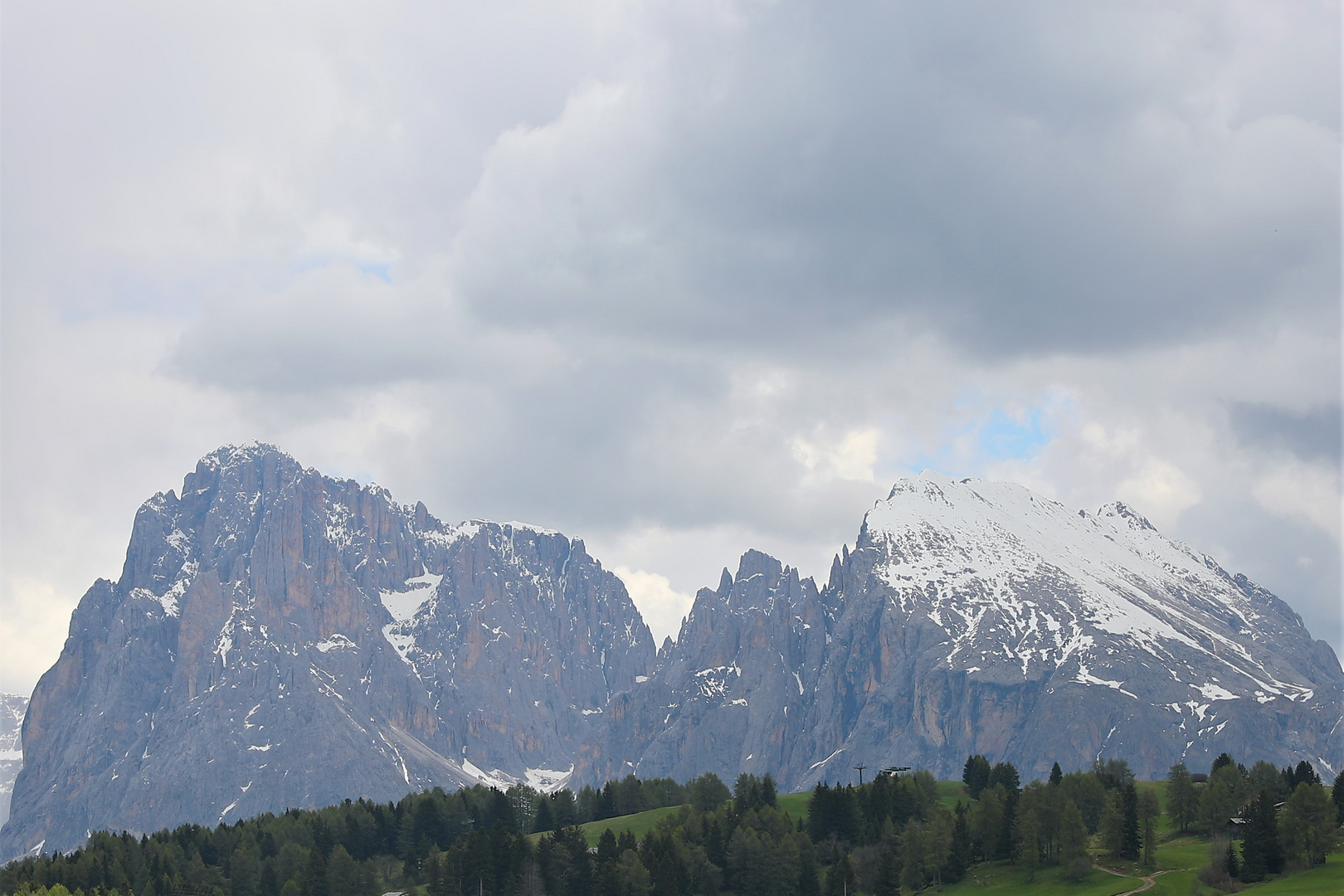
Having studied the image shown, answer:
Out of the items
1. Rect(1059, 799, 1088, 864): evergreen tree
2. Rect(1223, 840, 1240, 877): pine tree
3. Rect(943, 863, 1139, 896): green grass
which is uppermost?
Rect(1059, 799, 1088, 864): evergreen tree

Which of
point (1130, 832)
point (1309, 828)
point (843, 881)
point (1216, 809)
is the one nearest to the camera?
point (1309, 828)

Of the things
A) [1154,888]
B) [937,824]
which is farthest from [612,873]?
[1154,888]

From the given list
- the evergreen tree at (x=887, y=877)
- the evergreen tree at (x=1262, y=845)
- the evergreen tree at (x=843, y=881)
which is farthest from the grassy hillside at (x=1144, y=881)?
the evergreen tree at (x=843, y=881)

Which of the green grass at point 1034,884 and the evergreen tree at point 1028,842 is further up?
the evergreen tree at point 1028,842

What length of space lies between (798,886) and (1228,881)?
182 feet

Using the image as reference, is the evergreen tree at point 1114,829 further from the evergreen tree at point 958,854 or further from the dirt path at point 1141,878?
the evergreen tree at point 958,854

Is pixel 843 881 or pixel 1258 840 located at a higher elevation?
pixel 1258 840

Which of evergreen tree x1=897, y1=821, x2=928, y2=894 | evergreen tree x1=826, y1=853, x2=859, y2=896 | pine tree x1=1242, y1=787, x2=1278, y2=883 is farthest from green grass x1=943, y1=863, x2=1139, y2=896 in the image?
evergreen tree x1=826, y1=853, x2=859, y2=896

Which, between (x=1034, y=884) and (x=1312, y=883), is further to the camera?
(x=1034, y=884)

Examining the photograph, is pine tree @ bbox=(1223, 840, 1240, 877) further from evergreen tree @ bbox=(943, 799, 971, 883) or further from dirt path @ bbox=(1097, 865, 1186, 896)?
evergreen tree @ bbox=(943, 799, 971, 883)

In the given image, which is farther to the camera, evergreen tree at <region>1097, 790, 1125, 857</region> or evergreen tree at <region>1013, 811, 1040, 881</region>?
evergreen tree at <region>1013, 811, 1040, 881</region>

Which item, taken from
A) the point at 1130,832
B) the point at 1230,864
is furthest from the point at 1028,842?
the point at 1230,864

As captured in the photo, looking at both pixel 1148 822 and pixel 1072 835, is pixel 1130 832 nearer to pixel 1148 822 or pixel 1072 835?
pixel 1148 822

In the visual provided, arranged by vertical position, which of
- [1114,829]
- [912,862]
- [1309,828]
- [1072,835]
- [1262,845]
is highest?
[1114,829]
